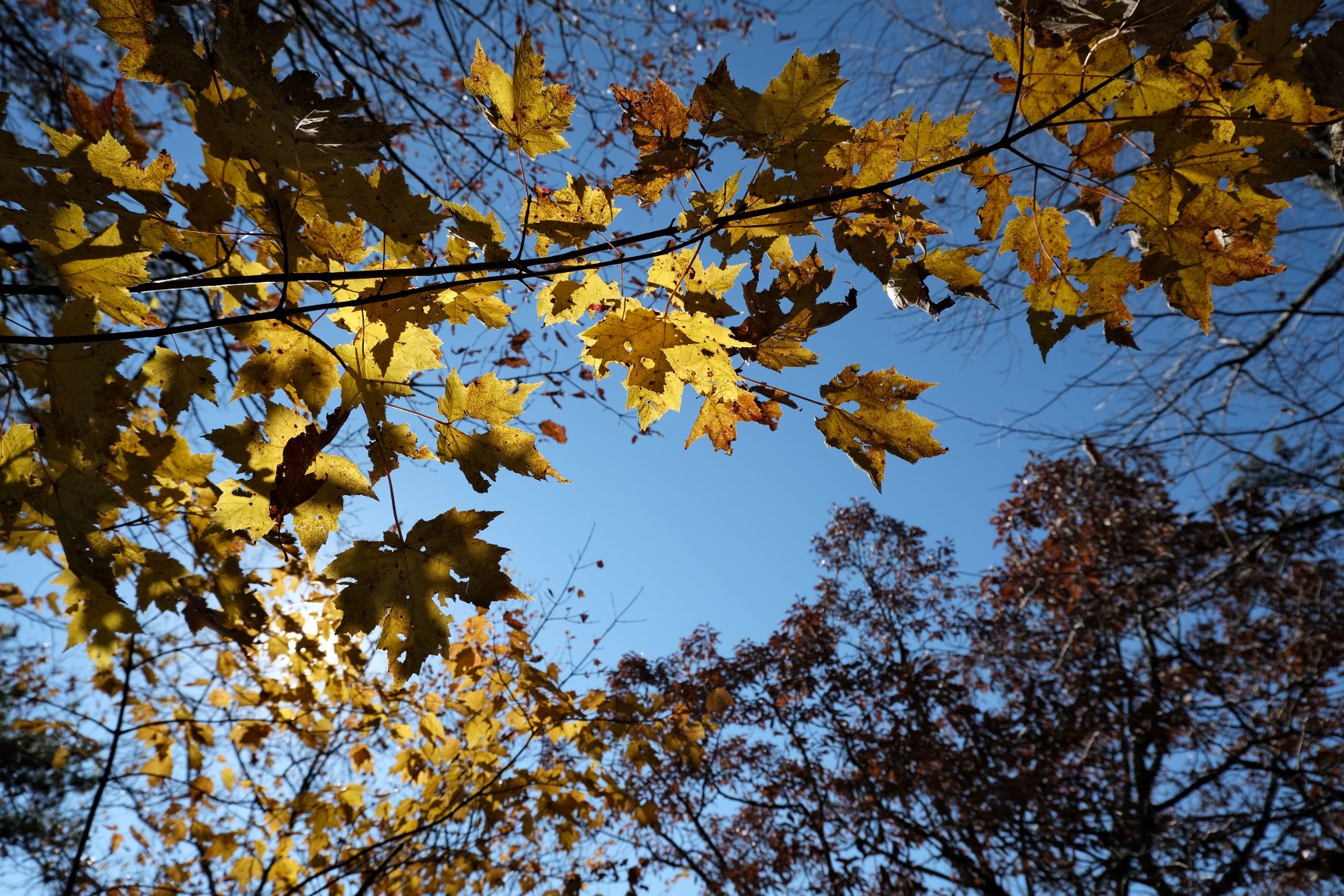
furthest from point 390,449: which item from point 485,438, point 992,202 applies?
point 992,202

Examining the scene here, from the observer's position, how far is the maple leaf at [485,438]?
4.38 ft

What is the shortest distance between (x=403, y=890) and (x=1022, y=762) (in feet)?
20.5

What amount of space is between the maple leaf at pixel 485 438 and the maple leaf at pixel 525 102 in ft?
1.47

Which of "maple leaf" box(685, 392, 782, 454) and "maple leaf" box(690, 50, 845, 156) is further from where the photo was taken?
"maple leaf" box(685, 392, 782, 454)

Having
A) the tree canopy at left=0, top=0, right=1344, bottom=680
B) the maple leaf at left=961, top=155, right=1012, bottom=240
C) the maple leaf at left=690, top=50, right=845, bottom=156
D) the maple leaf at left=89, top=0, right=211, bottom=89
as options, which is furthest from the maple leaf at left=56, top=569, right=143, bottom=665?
the maple leaf at left=961, top=155, right=1012, bottom=240

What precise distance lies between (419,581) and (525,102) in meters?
0.88

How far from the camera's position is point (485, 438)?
1356 millimetres

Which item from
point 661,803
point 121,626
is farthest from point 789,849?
point 121,626

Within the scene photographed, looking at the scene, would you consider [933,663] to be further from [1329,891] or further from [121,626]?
[121,626]

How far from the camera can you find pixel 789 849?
7750 mm

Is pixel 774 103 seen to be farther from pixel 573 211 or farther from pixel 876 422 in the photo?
pixel 876 422

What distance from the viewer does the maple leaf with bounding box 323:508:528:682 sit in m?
1.22

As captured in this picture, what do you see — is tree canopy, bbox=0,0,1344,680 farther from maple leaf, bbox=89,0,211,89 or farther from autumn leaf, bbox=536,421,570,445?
autumn leaf, bbox=536,421,570,445

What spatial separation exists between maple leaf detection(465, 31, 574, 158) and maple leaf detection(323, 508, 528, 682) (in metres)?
0.69
